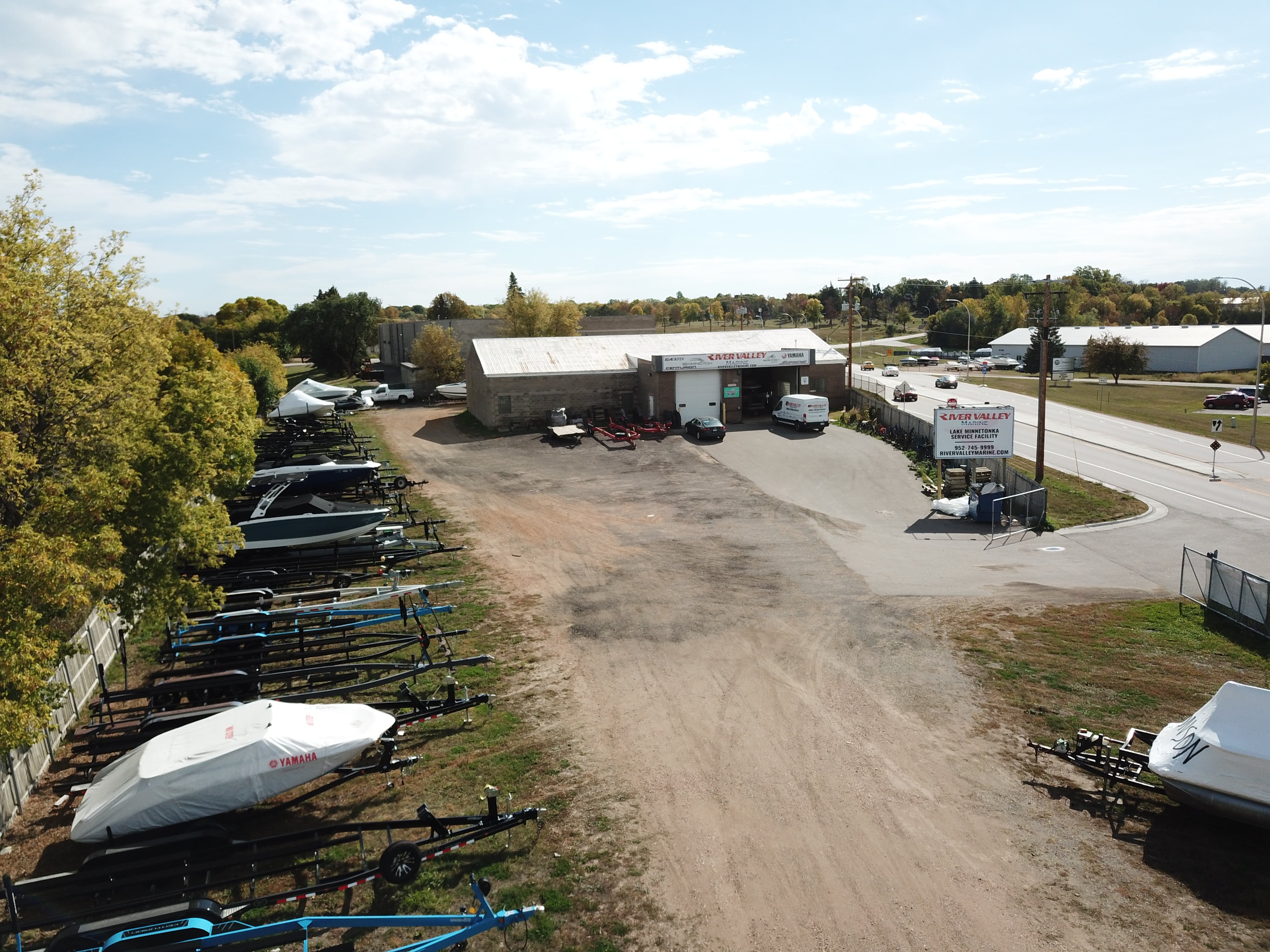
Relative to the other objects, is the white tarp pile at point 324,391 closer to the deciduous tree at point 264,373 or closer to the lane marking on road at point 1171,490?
the deciduous tree at point 264,373

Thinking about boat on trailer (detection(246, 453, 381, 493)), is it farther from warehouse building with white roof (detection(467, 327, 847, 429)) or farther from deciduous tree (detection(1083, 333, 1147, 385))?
deciduous tree (detection(1083, 333, 1147, 385))

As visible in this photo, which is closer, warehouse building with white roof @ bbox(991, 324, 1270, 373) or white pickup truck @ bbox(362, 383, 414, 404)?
white pickup truck @ bbox(362, 383, 414, 404)

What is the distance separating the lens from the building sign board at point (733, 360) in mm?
42031

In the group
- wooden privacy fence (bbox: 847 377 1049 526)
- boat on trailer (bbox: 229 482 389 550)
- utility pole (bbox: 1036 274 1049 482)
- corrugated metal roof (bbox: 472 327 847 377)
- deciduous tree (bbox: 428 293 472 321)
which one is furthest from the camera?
deciduous tree (bbox: 428 293 472 321)

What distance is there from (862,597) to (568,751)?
959 cm

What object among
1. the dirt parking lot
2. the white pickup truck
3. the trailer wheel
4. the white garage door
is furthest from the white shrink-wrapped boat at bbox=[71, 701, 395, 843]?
the white pickup truck

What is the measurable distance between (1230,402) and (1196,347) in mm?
26757

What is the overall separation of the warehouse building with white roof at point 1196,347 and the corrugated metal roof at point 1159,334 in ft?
0.21

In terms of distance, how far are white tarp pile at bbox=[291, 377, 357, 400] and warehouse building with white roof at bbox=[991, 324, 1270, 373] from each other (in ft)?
221

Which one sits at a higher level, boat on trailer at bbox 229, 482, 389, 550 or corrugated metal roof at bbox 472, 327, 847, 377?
corrugated metal roof at bbox 472, 327, 847, 377

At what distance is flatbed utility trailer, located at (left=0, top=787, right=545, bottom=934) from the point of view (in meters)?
8.94

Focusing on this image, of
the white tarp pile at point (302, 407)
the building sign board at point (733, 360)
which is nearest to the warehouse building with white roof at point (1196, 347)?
the building sign board at point (733, 360)

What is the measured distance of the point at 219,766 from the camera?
9.97 metres

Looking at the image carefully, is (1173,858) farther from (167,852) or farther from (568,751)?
(167,852)
